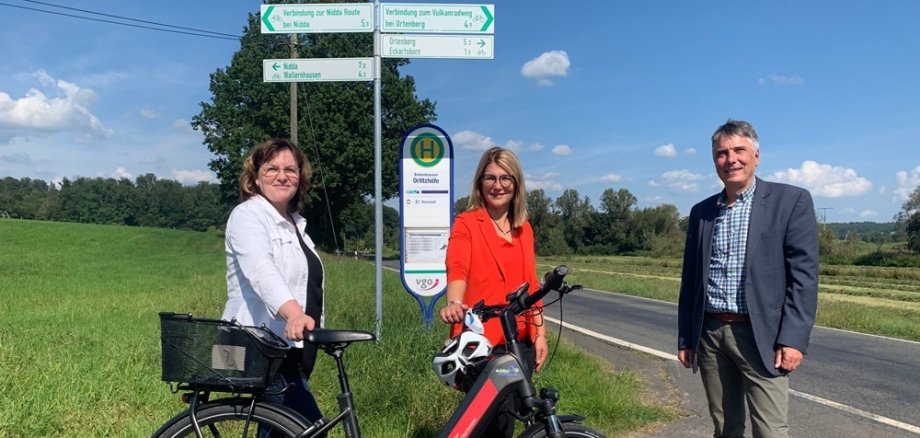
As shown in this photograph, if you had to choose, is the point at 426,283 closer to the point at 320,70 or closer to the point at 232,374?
the point at 320,70

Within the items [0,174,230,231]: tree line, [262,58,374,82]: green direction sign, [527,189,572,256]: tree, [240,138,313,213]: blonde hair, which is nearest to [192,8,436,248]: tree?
[262,58,374,82]: green direction sign

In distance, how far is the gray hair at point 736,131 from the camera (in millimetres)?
2812

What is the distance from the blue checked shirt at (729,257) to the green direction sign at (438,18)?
142 inches

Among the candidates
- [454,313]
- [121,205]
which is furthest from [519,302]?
[121,205]

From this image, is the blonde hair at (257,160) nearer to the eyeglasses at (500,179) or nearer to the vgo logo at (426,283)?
the eyeglasses at (500,179)

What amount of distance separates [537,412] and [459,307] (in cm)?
55

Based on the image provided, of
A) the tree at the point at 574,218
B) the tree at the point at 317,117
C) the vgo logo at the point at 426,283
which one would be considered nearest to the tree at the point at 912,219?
the tree at the point at 574,218

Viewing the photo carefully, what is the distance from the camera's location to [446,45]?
231 inches

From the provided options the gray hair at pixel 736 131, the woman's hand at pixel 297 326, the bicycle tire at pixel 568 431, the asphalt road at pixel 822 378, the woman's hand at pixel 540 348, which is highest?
the gray hair at pixel 736 131

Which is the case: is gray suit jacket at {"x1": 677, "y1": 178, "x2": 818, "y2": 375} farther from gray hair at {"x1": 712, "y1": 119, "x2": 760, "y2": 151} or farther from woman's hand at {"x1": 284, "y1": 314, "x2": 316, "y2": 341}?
woman's hand at {"x1": 284, "y1": 314, "x2": 316, "y2": 341}

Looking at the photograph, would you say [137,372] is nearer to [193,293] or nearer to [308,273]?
[308,273]

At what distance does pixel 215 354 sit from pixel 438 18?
4450 mm

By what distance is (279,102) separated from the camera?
33.5 m

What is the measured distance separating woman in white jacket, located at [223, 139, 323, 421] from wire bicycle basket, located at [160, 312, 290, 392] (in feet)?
0.46
